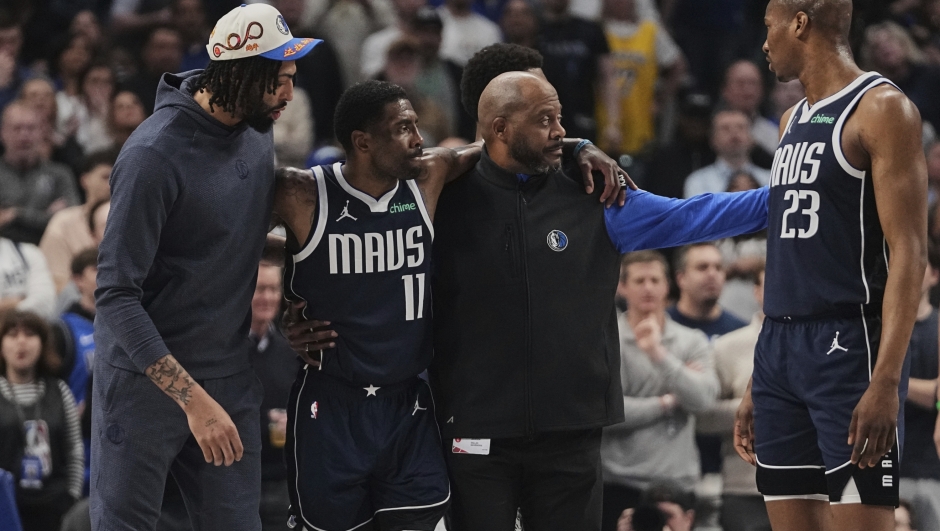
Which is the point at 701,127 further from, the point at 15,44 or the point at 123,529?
the point at 123,529

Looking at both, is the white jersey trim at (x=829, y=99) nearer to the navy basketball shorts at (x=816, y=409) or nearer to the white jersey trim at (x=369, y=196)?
the navy basketball shorts at (x=816, y=409)

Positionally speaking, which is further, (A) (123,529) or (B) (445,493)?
(B) (445,493)

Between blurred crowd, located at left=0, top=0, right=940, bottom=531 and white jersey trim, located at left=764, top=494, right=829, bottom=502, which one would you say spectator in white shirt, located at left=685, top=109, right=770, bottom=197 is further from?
white jersey trim, located at left=764, top=494, right=829, bottom=502

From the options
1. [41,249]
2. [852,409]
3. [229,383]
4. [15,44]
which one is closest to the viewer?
[852,409]

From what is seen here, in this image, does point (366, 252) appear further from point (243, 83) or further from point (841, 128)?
point (841, 128)

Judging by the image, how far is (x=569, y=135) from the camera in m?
9.84

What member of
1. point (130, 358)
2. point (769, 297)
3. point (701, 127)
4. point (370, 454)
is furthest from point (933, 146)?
point (130, 358)

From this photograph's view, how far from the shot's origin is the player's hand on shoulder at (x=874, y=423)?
3.87 m

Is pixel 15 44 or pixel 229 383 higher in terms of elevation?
pixel 15 44

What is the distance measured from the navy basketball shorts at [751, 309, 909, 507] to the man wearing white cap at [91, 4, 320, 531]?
5.80 feet

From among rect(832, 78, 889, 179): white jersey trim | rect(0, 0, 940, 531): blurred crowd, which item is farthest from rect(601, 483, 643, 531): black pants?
rect(832, 78, 889, 179): white jersey trim

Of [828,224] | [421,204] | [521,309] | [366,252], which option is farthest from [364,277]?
[828,224]

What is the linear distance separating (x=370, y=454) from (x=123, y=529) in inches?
34.1

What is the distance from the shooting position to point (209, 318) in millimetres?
4207
